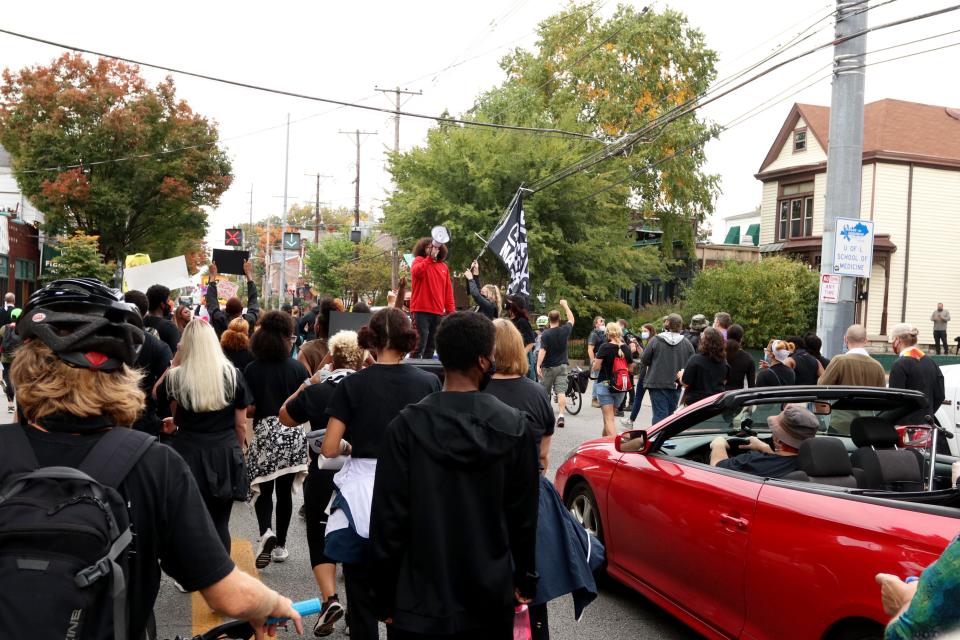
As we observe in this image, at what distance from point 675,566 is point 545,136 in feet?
95.3

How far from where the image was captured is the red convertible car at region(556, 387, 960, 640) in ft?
11.9

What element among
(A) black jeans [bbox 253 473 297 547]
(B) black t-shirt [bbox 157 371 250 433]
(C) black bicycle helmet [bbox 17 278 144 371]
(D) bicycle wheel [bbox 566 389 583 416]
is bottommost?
(D) bicycle wheel [bbox 566 389 583 416]

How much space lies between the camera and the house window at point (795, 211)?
3922cm

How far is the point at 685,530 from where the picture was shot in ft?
15.9

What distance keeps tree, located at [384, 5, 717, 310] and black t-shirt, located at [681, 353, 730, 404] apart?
63.1ft

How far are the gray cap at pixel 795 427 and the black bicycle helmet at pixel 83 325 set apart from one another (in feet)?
13.0

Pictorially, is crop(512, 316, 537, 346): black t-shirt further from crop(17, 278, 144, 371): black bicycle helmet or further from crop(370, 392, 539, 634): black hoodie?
crop(17, 278, 144, 371): black bicycle helmet

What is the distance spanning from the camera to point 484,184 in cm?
3116

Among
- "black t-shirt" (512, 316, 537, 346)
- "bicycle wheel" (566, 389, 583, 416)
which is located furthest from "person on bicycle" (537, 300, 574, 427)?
"bicycle wheel" (566, 389, 583, 416)

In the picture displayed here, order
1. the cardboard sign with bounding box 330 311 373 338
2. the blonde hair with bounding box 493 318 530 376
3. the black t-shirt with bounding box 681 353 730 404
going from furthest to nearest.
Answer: the black t-shirt with bounding box 681 353 730 404 → the cardboard sign with bounding box 330 311 373 338 → the blonde hair with bounding box 493 318 530 376

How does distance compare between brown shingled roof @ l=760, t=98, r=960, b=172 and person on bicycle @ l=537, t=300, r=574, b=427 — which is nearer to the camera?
person on bicycle @ l=537, t=300, r=574, b=427

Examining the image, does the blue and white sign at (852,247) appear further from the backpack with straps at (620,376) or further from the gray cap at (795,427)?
the gray cap at (795,427)

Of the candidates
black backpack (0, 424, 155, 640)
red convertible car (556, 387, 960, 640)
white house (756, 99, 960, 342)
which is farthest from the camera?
white house (756, 99, 960, 342)

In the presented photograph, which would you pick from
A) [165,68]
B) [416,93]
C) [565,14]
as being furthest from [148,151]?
[165,68]
